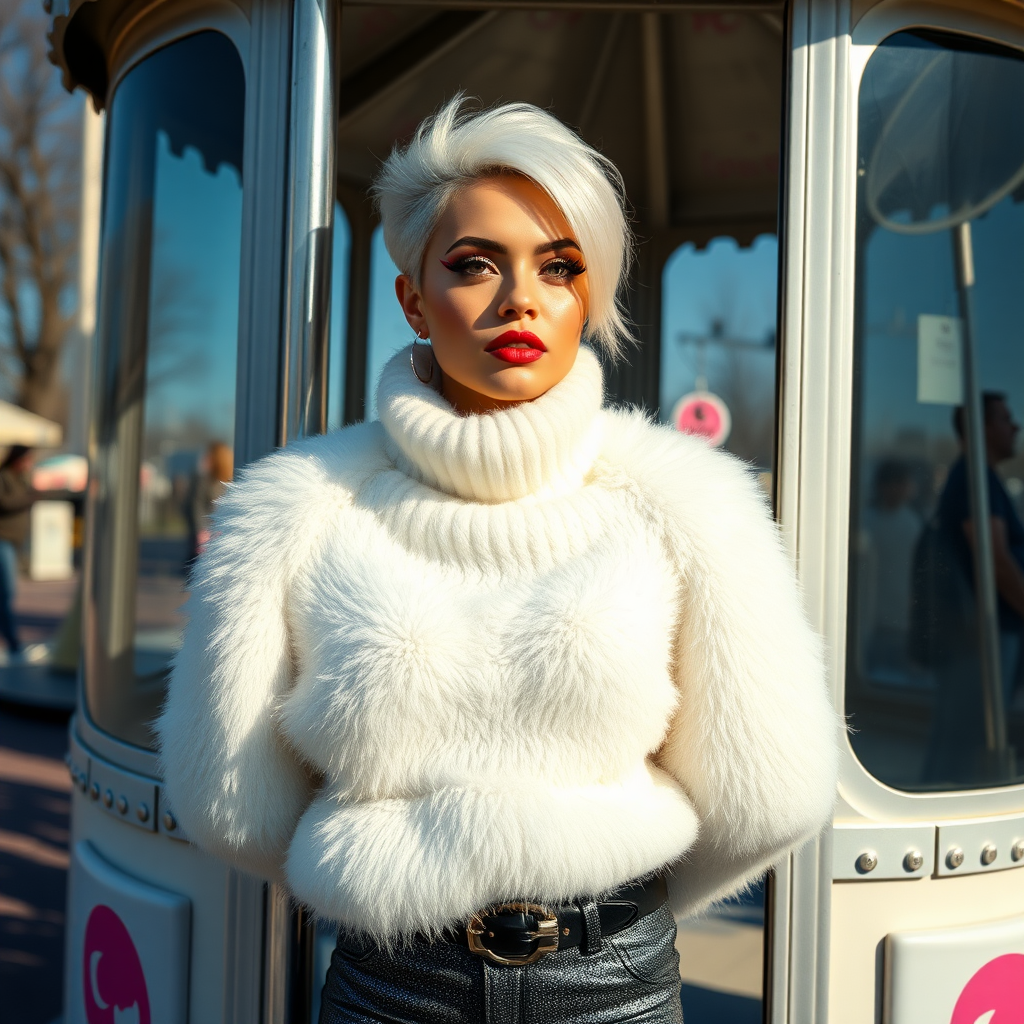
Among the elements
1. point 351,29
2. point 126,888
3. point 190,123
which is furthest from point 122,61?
point 126,888

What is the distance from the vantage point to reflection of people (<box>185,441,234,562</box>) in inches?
159

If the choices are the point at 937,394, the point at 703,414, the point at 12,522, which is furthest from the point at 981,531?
the point at 12,522

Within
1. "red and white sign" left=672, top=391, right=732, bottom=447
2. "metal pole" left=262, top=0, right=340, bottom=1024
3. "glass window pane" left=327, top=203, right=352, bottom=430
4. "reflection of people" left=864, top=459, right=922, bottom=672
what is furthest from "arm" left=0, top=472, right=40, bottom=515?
"reflection of people" left=864, top=459, right=922, bottom=672

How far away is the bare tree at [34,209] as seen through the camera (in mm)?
20047

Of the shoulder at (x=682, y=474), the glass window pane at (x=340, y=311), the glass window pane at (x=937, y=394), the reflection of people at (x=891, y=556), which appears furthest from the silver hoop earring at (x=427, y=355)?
the glass window pane at (x=340, y=311)

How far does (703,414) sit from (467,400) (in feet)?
11.4

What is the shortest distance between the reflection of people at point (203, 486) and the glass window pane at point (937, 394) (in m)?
2.35

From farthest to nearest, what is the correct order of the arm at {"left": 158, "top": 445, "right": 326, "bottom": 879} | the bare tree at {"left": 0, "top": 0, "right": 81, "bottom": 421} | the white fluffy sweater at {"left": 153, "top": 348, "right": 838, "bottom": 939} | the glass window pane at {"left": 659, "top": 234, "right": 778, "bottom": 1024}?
the bare tree at {"left": 0, "top": 0, "right": 81, "bottom": 421} → the glass window pane at {"left": 659, "top": 234, "right": 778, "bottom": 1024} → the arm at {"left": 158, "top": 445, "right": 326, "bottom": 879} → the white fluffy sweater at {"left": 153, "top": 348, "right": 838, "bottom": 939}

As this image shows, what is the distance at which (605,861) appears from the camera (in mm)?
1252

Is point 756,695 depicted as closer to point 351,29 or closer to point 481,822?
point 481,822

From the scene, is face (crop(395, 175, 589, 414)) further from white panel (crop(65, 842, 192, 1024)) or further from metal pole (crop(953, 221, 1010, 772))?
white panel (crop(65, 842, 192, 1024))

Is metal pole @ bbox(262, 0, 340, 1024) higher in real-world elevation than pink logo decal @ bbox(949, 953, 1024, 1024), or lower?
higher

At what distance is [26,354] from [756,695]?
24.9 metres

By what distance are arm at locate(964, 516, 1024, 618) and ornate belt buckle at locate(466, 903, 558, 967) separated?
1.41 m
